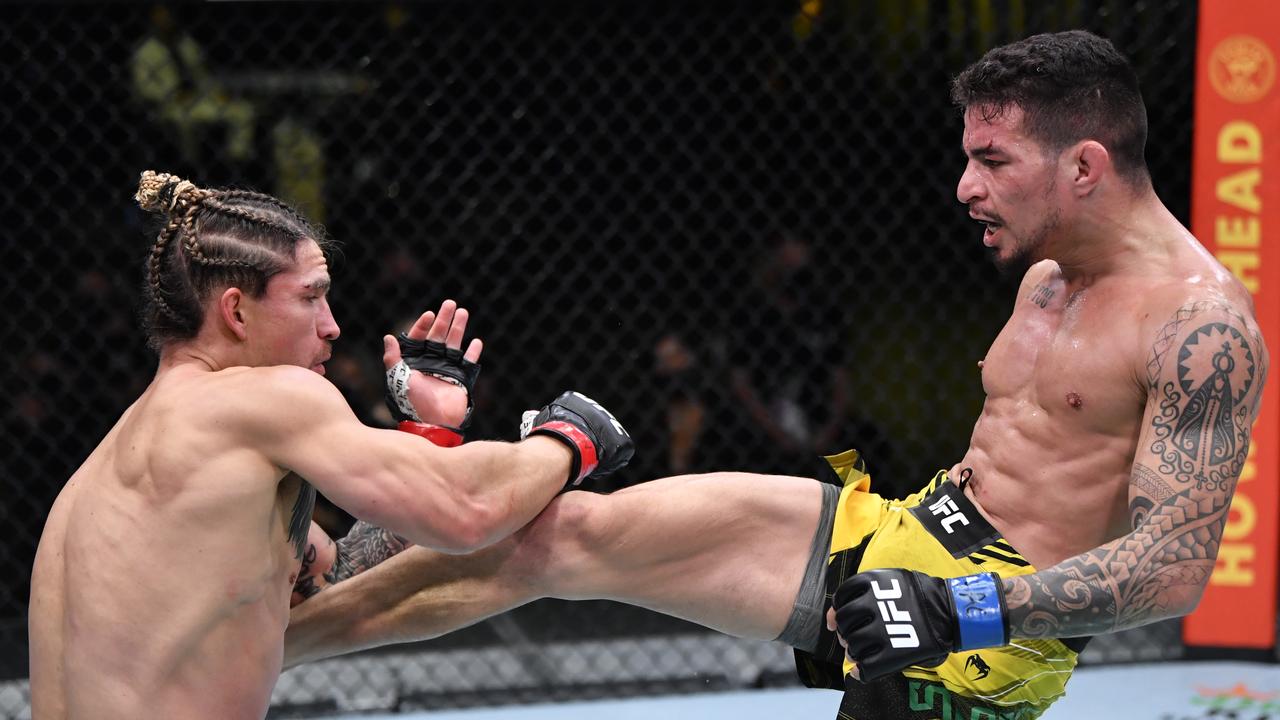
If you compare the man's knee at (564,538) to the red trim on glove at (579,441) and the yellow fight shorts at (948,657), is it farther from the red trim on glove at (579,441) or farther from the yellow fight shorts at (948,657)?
the yellow fight shorts at (948,657)

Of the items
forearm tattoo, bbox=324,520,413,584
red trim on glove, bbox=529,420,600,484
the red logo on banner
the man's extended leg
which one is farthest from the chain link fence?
red trim on glove, bbox=529,420,600,484

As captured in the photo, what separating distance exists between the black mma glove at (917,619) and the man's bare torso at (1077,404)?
27 centimetres

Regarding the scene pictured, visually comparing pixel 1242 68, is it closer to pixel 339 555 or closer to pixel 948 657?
pixel 948 657

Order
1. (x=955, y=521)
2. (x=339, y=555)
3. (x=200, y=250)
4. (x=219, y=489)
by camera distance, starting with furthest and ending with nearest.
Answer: (x=339, y=555) → (x=955, y=521) → (x=200, y=250) → (x=219, y=489)

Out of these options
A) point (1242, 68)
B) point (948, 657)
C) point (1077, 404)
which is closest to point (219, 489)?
point (948, 657)

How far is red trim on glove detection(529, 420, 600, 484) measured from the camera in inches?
76.3

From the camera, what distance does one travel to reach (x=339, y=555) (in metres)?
2.20

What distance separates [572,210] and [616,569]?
Result: 7.35 ft

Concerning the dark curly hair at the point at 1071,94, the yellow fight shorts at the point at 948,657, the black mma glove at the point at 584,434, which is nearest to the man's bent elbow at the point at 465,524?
the black mma glove at the point at 584,434

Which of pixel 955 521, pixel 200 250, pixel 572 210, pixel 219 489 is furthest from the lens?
pixel 572 210

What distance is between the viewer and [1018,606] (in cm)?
173

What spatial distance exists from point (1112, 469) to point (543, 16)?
2.59m

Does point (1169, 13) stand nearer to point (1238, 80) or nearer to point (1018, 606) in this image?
point (1238, 80)

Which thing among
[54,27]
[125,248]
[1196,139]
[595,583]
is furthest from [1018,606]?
[54,27]
